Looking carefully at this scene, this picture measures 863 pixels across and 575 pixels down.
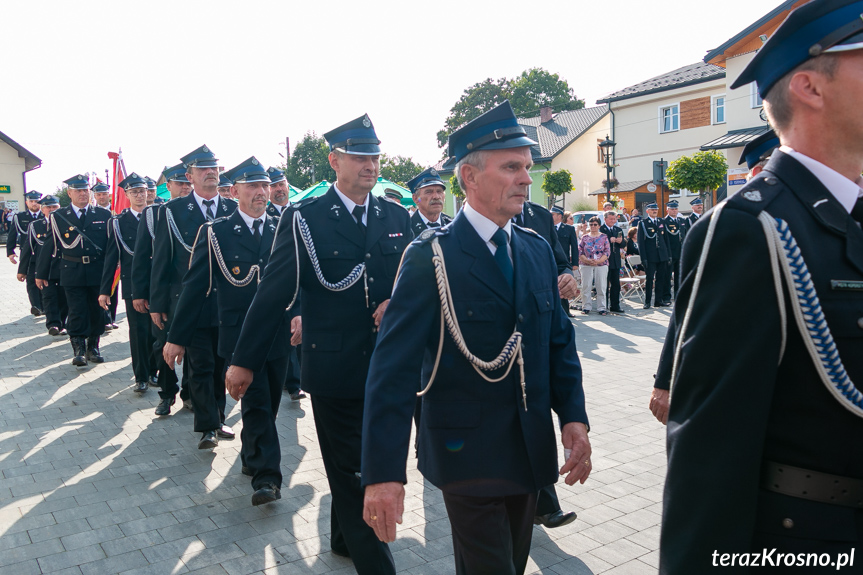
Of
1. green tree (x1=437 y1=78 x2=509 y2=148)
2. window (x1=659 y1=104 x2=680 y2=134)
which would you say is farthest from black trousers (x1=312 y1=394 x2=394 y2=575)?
green tree (x1=437 y1=78 x2=509 y2=148)

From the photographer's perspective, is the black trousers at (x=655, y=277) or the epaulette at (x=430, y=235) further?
the black trousers at (x=655, y=277)

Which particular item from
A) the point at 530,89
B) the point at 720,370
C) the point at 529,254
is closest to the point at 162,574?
the point at 529,254

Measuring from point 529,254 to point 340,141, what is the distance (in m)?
1.78

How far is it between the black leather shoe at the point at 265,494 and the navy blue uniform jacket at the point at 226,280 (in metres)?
1.12

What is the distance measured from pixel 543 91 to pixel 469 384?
69260mm

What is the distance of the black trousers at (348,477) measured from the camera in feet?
11.9

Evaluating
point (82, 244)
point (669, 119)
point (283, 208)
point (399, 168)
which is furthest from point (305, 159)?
point (283, 208)

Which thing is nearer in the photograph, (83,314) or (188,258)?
(188,258)

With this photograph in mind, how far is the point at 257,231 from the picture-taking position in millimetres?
5805

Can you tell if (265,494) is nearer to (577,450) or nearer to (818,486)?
(577,450)

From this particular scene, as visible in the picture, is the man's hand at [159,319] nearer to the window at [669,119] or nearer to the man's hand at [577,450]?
the man's hand at [577,450]

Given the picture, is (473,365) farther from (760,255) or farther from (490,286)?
(760,255)

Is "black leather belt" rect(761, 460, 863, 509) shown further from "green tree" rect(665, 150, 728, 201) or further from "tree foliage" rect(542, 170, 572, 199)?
"tree foliage" rect(542, 170, 572, 199)

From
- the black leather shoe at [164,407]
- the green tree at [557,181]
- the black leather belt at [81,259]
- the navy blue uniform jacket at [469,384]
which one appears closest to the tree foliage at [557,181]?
the green tree at [557,181]
